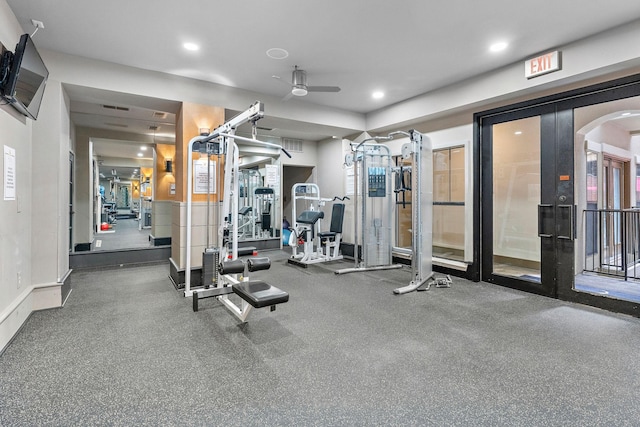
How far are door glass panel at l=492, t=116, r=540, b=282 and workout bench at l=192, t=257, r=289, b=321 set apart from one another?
3533 mm

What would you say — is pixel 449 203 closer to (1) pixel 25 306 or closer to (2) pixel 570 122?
(2) pixel 570 122

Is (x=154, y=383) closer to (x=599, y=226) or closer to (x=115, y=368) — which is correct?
(x=115, y=368)

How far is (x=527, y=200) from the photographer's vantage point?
188 inches

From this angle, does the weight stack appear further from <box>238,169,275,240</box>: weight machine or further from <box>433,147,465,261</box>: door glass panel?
<box>433,147,465,261</box>: door glass panel

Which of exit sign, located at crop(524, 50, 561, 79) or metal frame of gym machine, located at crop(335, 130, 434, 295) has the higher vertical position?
exit sign, located at crop(524, 50, 561, 79)

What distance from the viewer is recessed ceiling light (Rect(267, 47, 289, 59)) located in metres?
3.62

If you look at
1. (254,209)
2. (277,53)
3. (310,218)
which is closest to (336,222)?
(310,218)

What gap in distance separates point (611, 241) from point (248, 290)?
17.7ft

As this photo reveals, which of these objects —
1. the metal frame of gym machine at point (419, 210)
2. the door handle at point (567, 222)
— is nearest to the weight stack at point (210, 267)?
the metal frame of gym machine at point (419, 210)

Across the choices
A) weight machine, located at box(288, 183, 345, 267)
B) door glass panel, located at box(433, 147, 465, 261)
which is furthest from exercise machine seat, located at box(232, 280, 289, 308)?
door glass panel, located at box(433, 147, 465, 261)

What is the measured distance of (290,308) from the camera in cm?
352

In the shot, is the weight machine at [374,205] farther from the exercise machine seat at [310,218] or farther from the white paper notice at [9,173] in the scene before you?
the white paper notice at [9,173]

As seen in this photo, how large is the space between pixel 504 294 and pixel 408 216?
259 cm

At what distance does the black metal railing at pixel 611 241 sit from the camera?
176 inches
